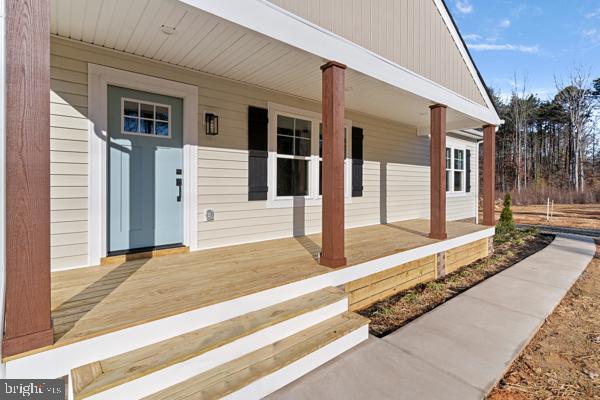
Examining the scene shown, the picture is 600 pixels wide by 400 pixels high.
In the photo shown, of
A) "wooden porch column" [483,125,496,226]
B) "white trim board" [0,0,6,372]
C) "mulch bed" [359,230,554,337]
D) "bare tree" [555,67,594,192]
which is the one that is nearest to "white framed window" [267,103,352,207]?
"mulch bed" [359,230,554,337]

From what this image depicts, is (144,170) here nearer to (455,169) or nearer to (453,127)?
(453,127)

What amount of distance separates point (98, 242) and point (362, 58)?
3569 millimetres

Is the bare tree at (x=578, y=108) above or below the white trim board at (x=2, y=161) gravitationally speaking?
above

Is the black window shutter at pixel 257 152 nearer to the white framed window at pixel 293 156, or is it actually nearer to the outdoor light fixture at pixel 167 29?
the white framed window at pixel 293 156

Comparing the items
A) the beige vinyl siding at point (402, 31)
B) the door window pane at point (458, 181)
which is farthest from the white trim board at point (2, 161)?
the door window pane at point (458, 181)

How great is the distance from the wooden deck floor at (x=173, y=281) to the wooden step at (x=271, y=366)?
45 centimetres

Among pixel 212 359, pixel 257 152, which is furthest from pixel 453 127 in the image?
pixel 212 359

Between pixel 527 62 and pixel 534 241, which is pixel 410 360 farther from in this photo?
pixel 527 62

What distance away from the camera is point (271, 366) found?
202 centimetres

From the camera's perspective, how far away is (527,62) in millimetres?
23922

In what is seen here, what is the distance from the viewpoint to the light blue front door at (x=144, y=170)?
3.37 meters

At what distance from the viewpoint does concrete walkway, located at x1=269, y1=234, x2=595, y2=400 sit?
1.99 m

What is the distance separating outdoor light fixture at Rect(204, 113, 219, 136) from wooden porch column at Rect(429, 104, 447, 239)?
3.32 m

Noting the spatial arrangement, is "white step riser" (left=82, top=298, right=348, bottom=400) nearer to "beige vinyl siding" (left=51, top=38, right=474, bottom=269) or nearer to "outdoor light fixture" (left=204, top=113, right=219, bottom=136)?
"beige vinyl siding" (left=51, top=38, right=474, bottom=269)
